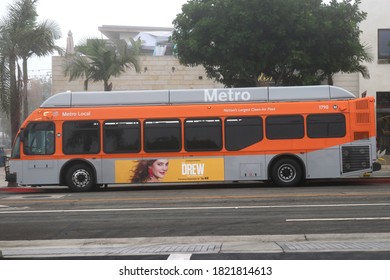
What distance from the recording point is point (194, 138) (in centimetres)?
1767

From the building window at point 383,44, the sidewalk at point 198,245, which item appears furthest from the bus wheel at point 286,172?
the building window at point 383,44

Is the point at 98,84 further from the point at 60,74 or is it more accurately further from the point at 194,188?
the point at 194,188

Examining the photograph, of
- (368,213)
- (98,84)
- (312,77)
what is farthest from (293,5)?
(98,84)

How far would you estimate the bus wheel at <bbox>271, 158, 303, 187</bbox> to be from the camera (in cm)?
1758

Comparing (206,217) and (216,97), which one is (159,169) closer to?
(216,97)

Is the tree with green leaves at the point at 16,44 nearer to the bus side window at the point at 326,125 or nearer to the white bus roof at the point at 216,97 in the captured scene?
the white bus roof at the point at 216,97

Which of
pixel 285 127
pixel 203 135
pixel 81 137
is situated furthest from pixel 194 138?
pixel 81 137

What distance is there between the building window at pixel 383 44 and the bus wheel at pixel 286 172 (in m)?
19.9

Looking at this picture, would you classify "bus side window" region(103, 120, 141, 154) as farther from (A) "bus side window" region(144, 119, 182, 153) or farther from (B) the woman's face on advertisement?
(B) the woman's face on advertisement

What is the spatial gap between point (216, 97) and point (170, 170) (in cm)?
295

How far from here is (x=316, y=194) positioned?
49.4ft

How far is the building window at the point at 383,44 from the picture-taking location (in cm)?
3425

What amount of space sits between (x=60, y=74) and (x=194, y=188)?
889 inches

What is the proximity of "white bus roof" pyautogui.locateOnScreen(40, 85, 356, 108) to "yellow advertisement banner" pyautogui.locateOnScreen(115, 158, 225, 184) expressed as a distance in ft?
6.67
